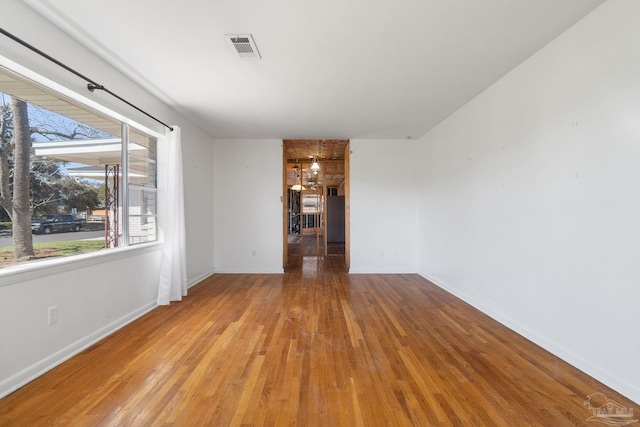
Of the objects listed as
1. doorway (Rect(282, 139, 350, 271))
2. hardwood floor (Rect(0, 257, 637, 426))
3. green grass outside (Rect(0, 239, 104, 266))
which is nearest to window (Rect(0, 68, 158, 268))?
green grass outside (Rect(0, 239, 104, 266))

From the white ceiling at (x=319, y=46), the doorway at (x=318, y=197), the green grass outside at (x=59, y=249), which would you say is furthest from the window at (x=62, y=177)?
the doorway at (x=318, y=197)

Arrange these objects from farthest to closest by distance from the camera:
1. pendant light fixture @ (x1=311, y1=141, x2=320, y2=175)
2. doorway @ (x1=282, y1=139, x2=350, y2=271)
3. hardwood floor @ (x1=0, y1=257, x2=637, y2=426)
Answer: pendant light fixture @ (x1=311, y1=141, x2=320, y2=175)
doorway @ (x1=282, y1=139, x2=350, y2=271)
hardwood floor @ (x1=0, y1=257, x2=637, y2=426)

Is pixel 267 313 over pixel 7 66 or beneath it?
beneath

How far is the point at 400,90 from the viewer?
9.93 ft

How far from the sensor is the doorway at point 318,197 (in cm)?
534

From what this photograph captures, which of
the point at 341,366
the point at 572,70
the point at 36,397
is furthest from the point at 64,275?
the point at 572,70

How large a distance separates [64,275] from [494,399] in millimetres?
3411

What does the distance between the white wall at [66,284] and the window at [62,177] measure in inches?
6.9

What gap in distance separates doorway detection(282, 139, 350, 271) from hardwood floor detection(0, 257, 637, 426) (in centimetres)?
263

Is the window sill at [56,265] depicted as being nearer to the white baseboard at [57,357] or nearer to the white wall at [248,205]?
the white baseboard at [57,357]

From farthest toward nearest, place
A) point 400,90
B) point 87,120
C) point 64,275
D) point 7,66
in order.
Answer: point 400,90 < point 87,120 < point 64,275 < point 7,66

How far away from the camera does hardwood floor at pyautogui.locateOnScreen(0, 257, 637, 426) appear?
149 cm

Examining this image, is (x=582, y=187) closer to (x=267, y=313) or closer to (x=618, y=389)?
(x=618, y=389)

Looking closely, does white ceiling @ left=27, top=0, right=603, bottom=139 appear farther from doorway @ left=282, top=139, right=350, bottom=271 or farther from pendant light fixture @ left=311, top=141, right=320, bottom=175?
pendant light fixture @ left=311, top=141, right=320, bottom=175
